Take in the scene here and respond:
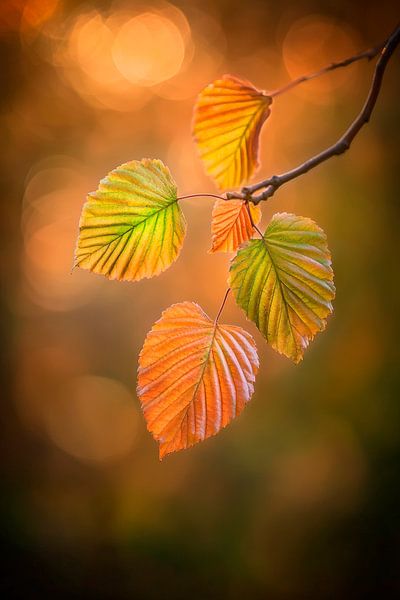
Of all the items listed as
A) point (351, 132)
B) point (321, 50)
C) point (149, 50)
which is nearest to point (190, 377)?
point (351, 132)

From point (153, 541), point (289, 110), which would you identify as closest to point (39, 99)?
point (289, 110)

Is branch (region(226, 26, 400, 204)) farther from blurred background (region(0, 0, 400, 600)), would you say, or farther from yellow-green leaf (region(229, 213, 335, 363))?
blurred background (region(0, 0, 400, 600))

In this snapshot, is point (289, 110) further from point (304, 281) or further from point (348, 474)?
point (304, 281)

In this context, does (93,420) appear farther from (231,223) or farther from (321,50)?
(231,223)

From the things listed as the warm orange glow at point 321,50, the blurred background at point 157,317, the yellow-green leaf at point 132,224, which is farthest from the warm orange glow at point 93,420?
the yellow-green leaf at point 132,224

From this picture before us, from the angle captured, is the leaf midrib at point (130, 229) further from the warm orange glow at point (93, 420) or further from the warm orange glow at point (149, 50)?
the warm orange glow at point (149, 50)
